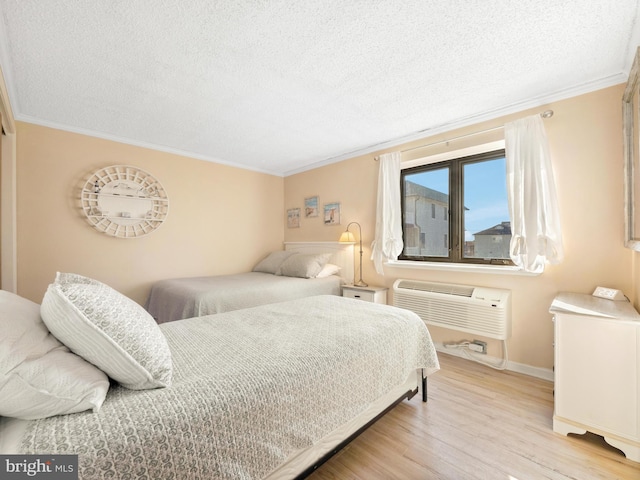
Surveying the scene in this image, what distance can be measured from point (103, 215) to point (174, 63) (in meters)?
2.13

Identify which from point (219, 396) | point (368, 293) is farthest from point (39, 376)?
point (368, 293)

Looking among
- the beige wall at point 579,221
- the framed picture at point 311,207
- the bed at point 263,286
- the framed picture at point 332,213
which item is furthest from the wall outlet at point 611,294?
the framed picture at point 311,207

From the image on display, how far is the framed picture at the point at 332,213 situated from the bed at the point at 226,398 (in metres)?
2.41

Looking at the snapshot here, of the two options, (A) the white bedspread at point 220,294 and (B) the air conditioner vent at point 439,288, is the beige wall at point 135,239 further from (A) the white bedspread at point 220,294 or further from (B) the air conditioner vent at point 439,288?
(B) the air conditioner vent at point 439,288

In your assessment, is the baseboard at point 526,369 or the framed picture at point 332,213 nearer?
the baseboard at point 526,369

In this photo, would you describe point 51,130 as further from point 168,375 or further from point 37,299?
point 168,375

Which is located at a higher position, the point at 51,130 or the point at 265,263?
the point at 51,130

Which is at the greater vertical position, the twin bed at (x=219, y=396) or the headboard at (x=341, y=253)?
the headboard at (x=341, y=253)

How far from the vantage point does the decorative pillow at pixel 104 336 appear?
2.85ft

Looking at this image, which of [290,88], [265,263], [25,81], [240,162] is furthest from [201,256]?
[290,88]

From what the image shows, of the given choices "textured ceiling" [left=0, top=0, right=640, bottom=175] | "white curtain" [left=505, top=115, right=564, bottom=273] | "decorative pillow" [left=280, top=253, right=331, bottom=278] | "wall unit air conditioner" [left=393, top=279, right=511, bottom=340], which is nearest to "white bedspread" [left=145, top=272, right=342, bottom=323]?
"decorative pillow" [left=280, top=253, right=331, bottom=278]

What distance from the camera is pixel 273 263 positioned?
13.5 ft

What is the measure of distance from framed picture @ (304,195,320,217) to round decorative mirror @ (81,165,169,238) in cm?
199

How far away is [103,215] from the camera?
10.2 ft
